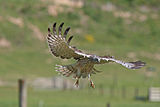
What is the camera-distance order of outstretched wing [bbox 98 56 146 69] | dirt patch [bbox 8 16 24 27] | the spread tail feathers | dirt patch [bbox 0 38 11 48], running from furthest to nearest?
dirt patch [bbox 8 16 24 27] < dirt patch [bbox 0 38 11 48] < the spread tail feathers < outstretched wing [bbox 98 56 146 69]

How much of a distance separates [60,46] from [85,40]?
268ft

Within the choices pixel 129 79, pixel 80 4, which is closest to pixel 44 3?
pixel 80 4

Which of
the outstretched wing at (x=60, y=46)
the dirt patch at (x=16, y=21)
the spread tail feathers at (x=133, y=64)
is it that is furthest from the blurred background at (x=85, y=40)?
the spread tail feathers at (x=133, y=64)

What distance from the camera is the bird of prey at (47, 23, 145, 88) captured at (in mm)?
7999

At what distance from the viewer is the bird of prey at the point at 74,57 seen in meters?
8.00

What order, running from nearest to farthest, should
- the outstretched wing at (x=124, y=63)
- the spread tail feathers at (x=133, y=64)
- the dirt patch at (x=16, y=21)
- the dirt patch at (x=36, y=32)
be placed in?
1. the outstretched wing at (x=124, y=63)
2. the spread tail feathers at (x=133, y=64)
3. the dirt patch at (x=36, y=32)
4. the dirt patch at (x=16, y=21)

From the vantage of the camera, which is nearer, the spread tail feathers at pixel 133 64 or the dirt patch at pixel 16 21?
the spread tail feathers at pixel 133 64

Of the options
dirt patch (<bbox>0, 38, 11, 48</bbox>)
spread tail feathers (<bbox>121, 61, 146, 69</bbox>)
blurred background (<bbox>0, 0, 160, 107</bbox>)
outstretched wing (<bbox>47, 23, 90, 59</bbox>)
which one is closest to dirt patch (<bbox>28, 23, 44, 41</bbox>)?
blurred background (<bbox>0, 0, 160, 107</bbox>)

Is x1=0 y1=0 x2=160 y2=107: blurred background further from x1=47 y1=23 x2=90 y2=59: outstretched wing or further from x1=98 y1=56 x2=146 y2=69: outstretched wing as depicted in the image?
x1=98 y1=56 x2=146 y2=69: outstretched wing

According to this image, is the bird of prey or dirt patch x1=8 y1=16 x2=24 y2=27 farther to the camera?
dirt patch x1=8 y1=16 x2=24 y2=27

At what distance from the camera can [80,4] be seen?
333 feet

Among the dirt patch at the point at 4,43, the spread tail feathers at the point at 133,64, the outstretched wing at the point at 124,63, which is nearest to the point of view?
the outstretched wing at the point at 124,63

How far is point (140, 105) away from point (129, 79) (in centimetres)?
3170

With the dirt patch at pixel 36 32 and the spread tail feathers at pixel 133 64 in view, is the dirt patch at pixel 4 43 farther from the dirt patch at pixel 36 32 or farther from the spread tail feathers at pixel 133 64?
the spread tail feathers at pixel 133 64
